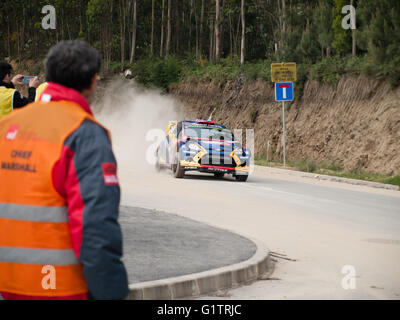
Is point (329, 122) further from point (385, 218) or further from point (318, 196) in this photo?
point (385, 218)

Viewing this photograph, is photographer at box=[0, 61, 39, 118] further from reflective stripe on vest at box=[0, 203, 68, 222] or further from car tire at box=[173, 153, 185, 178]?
car tire at box=[173, 153, 185, 178]

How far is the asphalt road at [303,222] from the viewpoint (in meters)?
7.72

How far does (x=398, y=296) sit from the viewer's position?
718 centimetres

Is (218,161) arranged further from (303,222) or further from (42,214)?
(42,214)

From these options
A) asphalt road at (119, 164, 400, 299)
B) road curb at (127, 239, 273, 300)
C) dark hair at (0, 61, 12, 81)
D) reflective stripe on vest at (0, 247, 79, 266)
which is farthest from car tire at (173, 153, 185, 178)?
reflective stripe on vest at (0, 247, 79, 266)

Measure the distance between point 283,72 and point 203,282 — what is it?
73.5ft

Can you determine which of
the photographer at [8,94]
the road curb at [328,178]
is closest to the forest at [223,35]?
the road curb at [328,178]

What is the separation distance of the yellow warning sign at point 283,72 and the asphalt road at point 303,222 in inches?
266

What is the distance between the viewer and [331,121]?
101ft

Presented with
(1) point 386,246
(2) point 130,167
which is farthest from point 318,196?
(2) point 130,167

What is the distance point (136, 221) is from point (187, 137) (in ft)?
31.8

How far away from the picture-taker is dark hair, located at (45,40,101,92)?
3.31 metres

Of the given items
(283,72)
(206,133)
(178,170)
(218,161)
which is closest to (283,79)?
(283,72)
